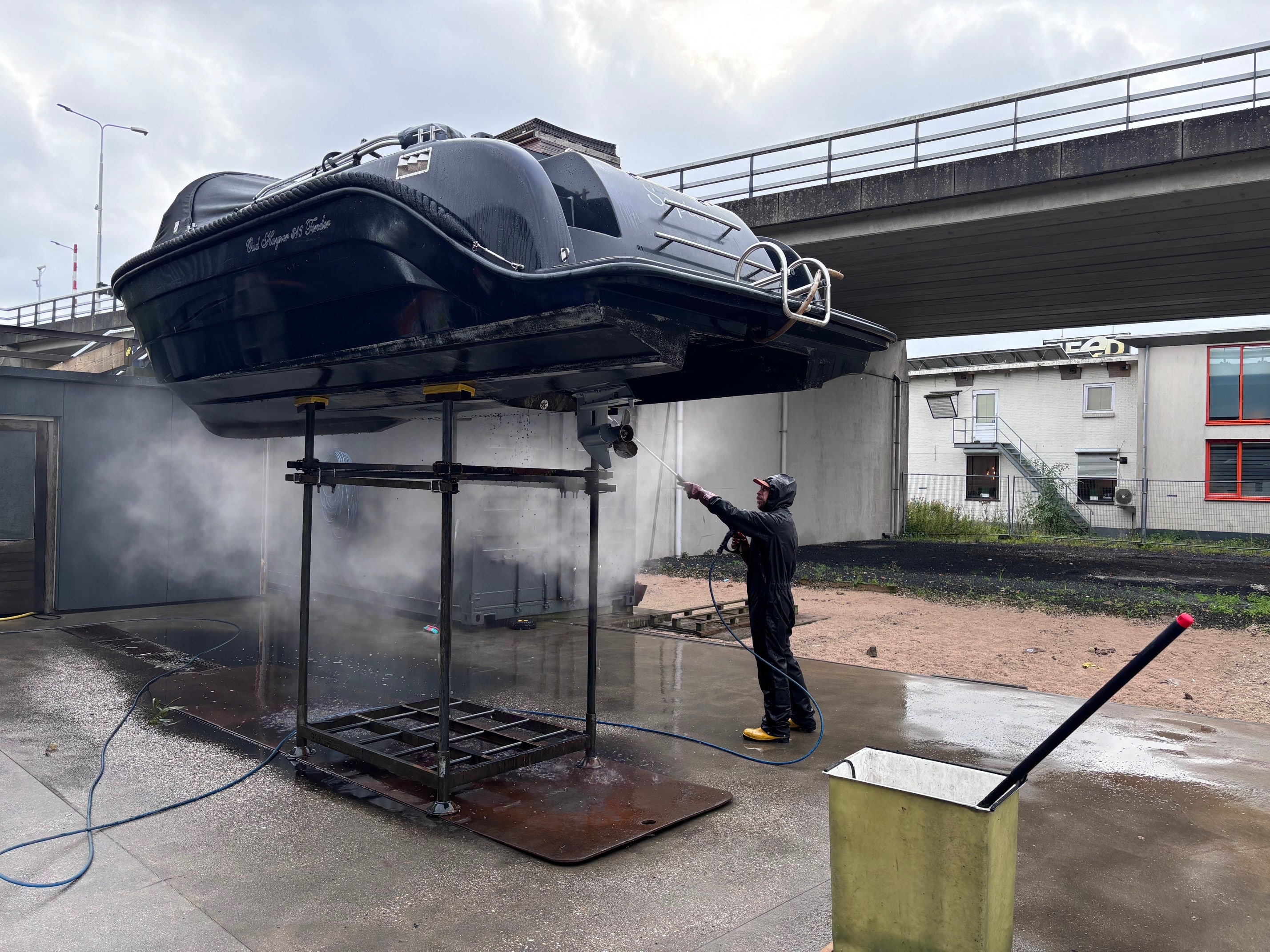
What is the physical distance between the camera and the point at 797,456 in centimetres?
1756

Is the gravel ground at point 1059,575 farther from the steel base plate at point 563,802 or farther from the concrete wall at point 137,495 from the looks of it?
the steel base plate at point 563,802

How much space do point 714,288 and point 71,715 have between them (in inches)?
179

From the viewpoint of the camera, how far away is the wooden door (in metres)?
8.30

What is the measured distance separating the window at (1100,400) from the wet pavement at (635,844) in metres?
21.3

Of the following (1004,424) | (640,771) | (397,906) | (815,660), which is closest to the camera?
(397,906)

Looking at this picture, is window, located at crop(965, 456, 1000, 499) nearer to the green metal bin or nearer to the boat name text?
the boat name text

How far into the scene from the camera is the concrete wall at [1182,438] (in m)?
21.7

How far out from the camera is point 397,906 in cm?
289

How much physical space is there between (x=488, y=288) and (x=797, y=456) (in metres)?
14.7

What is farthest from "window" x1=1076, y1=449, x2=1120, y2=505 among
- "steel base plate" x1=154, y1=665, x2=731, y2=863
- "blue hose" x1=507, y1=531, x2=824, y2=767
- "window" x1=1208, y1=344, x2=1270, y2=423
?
"steel base plate" x1=154, y1=665, x2=731, y2=863

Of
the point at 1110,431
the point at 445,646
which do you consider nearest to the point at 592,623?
the point at 445,646

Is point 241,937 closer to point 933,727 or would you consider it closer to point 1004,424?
point 933,727

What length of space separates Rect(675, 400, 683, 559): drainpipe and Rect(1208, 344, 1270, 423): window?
15580 millimetres

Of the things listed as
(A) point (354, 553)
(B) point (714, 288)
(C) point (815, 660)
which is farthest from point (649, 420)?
(B) point (714, 288)
